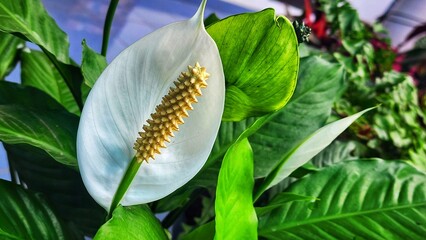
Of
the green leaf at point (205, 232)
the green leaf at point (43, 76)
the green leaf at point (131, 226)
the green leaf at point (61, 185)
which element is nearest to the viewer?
the green leaf at point (131, 226)

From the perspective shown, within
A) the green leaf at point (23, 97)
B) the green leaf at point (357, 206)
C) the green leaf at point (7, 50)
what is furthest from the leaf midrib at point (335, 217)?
the green leaf at point (7, 50)

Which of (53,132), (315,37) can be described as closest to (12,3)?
(53,132)

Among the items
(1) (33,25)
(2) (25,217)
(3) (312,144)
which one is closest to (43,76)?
(1) (33,25)

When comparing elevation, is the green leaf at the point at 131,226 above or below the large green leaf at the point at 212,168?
above

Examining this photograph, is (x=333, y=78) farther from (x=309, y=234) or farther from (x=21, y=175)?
(x=21, y=175)

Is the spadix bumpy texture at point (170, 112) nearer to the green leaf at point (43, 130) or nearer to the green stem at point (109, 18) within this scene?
the green leaf at point (43, 130)

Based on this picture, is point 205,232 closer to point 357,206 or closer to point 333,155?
point 357,206

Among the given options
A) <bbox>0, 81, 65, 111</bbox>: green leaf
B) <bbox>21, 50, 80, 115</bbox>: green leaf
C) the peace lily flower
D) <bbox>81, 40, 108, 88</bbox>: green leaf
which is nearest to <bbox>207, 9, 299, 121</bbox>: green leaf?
the peace lily flower
